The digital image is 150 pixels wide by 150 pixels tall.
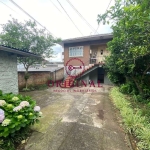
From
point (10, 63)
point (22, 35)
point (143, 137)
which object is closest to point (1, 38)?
point (22, 35)

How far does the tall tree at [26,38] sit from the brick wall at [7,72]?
6.55ft

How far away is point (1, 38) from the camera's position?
663 cm

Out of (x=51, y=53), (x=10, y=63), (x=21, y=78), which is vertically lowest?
(x=21, y=78)

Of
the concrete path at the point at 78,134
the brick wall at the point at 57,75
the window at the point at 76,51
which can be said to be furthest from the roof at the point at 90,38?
the concrete path at the point at 78,134

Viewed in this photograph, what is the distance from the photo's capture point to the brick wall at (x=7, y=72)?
4238mm

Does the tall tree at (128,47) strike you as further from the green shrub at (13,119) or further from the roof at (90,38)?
the roof at (90,38)

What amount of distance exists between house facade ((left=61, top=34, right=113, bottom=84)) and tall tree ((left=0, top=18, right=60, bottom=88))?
3766 mm

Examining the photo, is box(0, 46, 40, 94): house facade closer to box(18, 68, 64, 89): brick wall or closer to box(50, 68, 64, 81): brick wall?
box(18, 68, 64, 89): brick wall

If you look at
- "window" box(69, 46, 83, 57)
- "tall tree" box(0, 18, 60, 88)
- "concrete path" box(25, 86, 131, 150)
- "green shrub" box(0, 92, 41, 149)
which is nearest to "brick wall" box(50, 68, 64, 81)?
"window" box(69, 46, 83, 57)

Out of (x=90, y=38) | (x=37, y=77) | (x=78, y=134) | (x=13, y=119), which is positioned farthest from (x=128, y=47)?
(x=37, y=77)

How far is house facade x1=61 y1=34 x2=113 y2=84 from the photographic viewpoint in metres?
11.2

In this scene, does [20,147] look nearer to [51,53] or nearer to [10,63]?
[10,63]

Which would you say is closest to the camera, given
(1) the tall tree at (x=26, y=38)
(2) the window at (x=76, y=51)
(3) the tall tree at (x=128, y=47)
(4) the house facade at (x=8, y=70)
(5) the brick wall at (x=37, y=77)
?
(3) the tall tree at (x=128, y=47)

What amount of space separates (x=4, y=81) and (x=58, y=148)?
375 centimetres
